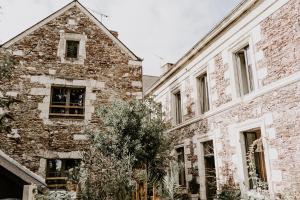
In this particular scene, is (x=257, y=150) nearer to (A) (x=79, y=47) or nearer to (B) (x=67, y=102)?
(B) (x=67, y=102)

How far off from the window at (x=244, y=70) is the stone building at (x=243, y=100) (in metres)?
0.03

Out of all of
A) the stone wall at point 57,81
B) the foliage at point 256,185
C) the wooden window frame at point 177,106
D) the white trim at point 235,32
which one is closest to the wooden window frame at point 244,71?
the white trim at point 235,32

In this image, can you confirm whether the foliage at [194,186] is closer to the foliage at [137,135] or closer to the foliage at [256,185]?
the foliage at [137,135]

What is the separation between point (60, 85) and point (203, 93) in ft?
17.7

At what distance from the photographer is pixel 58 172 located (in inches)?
358

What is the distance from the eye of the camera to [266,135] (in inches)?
300

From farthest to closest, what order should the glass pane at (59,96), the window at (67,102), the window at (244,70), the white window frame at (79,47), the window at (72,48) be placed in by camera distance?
the window at (72,48) < the white window frame at (79,47) < the glass pane at (59,96) < the window at (67,102) < the window at (244,70)

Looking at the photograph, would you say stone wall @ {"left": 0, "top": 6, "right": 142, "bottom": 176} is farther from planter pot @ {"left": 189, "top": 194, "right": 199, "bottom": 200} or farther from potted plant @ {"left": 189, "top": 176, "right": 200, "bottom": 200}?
planter pot @ {"left": 189, "top": 194, "right": 199, "bottom": 200}

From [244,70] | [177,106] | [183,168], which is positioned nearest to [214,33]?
[244,70]

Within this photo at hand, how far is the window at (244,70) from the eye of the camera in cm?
892

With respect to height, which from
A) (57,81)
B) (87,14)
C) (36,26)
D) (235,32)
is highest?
(87,14)

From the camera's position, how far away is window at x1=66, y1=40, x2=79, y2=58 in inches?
413

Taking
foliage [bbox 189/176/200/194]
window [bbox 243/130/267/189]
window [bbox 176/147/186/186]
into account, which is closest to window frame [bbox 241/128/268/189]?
window [bbox 243/130/267/189]

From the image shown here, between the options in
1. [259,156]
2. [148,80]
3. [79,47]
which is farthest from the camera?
[148,80]
